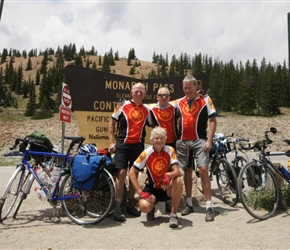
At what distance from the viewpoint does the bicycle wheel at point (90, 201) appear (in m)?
4.18

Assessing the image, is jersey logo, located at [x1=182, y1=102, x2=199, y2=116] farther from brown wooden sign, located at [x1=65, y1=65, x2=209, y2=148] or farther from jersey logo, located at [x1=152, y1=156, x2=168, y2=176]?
brown wooden sign, located at [x1=65, y1=65, x2=209, y2=148]

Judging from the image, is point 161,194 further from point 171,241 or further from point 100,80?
point 100,80

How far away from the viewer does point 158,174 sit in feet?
13.8

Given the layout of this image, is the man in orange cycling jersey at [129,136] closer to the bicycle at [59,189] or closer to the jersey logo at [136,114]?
the jersey logo at [136,114]

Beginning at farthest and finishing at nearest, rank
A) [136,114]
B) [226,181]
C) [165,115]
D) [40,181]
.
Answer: [226,181] → [165,115] → [136,114] → [40,181]

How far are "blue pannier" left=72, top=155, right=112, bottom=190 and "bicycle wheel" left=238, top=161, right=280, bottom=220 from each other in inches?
82.8

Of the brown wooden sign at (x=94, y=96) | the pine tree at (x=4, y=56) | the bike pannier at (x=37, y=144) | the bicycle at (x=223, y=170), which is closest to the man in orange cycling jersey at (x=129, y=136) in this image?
the bike pannier at (x=37, y=144)

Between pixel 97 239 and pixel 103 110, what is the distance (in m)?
3.04

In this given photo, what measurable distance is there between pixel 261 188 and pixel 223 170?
88cm

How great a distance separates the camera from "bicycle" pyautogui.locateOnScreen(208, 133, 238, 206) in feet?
17.5

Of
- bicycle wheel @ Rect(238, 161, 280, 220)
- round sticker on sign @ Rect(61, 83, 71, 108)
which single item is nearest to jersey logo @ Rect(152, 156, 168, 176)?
bicycle wheel @ Rect(238, 161, 280, 220)

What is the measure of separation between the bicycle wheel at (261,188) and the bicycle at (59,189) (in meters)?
2.08

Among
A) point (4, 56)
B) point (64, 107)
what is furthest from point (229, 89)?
point (4, 56)

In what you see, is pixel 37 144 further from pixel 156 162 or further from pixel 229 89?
pixel 229 89
